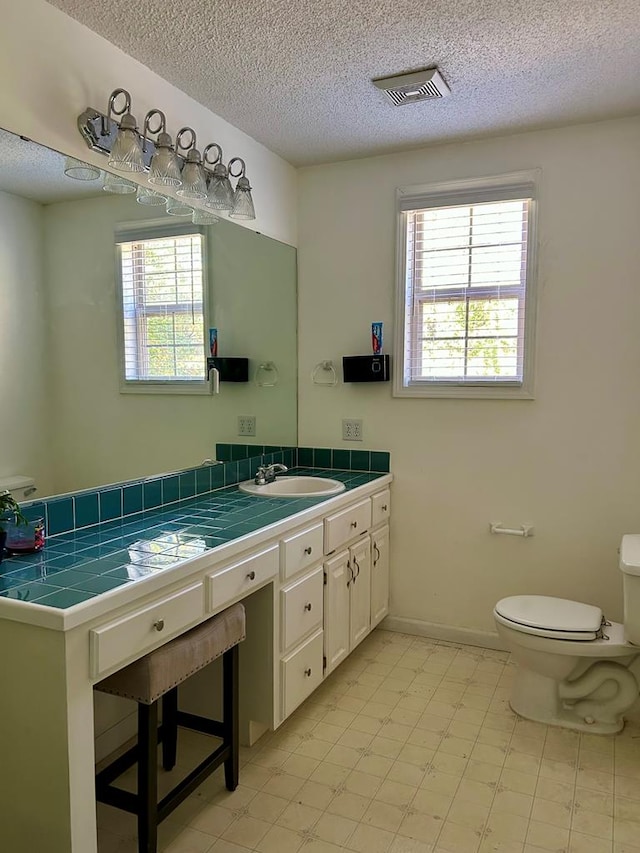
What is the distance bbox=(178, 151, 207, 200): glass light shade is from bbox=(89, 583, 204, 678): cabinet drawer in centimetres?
148

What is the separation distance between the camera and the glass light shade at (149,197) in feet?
7.66

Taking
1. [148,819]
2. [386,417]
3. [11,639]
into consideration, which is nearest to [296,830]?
[148,819]

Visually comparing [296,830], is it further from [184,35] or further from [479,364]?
[184,35]

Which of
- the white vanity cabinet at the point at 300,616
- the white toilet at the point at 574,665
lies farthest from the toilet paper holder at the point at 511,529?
the white vanity cabinet at the point at 300,616

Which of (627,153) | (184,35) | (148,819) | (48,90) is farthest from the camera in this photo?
(627,153)

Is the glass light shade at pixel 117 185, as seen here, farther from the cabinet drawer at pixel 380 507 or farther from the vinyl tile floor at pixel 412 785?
the vinyl tile floor at pixel 412 785

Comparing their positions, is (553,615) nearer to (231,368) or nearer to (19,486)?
(231,368)

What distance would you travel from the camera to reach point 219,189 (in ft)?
8.36

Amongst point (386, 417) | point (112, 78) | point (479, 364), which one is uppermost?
point (112, 78)

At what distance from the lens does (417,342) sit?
128 inches

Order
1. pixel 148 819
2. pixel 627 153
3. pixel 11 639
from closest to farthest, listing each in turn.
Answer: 1. pixel 11 639
2. pixel 148 819
3. pixel 627 153

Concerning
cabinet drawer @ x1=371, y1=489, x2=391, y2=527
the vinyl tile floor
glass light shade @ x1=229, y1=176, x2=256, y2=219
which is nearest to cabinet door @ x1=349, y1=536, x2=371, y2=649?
cabinet drawer @ x1=371, y1=489, x2=391, y2=527

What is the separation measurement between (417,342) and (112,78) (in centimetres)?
181

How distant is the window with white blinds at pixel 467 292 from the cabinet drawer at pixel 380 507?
21.4 inches
